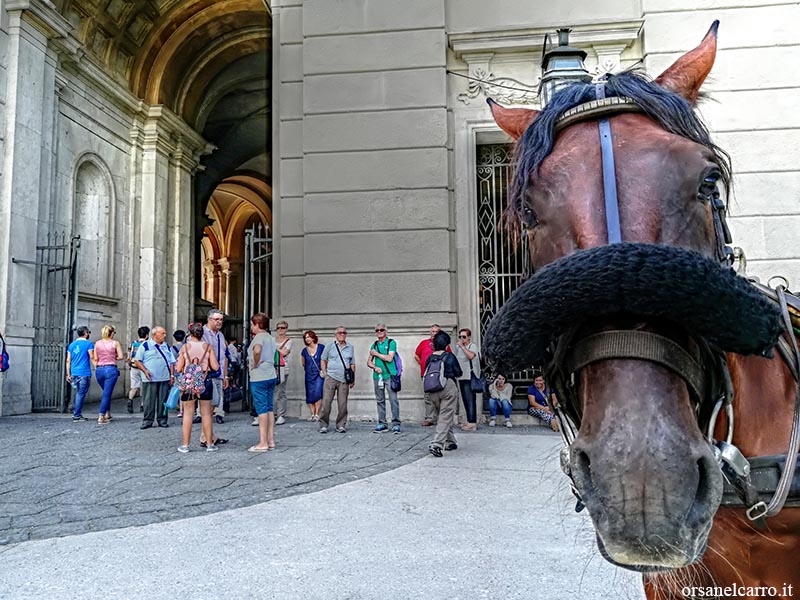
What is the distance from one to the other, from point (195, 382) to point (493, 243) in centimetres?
589

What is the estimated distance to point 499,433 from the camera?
9.02m

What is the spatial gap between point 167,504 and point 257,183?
2506 centimetres

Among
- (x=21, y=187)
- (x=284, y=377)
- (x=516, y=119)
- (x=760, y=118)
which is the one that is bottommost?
(x=284, y=377)

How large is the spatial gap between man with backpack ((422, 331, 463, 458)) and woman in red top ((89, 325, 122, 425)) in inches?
232

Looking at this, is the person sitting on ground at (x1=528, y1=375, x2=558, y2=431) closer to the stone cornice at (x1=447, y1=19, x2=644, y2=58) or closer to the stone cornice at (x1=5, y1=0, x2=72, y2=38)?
the stone cornice at (x1=447, y1=19, x2=644, y2=58)

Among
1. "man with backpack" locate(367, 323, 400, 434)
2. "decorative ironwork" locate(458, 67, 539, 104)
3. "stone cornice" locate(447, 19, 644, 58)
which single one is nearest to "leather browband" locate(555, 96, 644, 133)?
"man with backpack" locate(367, 323, 400, 434)

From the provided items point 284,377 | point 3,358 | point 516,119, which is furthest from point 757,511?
point 3,358

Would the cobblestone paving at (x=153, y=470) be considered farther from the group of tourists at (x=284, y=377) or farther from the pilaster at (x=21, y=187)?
the pilaster at (x=21, y=187)

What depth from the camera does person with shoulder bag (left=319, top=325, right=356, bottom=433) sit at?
8773 mm

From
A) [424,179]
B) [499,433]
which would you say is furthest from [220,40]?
[499,433]

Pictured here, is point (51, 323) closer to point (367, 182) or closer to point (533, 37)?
point (367, 182)

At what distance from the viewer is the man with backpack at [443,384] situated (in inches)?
288

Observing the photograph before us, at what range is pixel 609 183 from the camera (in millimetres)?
1429

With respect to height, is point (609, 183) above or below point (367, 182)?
below
